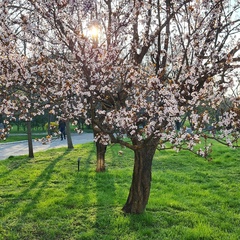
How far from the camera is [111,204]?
8.35 metres

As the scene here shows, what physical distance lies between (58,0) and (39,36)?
1032 millimetres

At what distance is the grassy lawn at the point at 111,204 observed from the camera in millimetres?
6672

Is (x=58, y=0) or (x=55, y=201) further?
(x=55, y=201)

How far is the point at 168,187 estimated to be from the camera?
1020 cm

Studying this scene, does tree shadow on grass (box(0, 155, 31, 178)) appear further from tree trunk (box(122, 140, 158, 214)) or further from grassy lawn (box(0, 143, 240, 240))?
tree trunk (box(122, 140, 158, 214))

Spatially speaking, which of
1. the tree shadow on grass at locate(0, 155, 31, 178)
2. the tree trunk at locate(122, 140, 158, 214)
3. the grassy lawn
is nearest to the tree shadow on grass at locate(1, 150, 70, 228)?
the grassy lawn

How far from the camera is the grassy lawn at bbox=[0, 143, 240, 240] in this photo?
6.67 m

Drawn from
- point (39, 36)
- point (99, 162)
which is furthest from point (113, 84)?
point (99, 162)

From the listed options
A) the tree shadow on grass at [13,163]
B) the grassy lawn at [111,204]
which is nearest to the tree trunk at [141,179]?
the grassy lawn at [111,204]

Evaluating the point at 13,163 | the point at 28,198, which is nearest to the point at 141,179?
the point at 28,198

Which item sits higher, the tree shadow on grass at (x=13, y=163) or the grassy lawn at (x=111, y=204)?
the tree shadow on grass at (x=13, y=163)

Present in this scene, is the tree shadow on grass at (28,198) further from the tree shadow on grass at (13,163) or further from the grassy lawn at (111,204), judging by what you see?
the tree shadow on grass at (13,163)

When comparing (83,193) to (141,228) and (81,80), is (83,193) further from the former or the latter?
(81,80)

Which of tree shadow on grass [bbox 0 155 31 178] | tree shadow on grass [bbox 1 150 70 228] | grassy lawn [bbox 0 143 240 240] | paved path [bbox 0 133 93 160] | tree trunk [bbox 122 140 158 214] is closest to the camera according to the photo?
grassy lawn [bbox 0 143 240 240]
